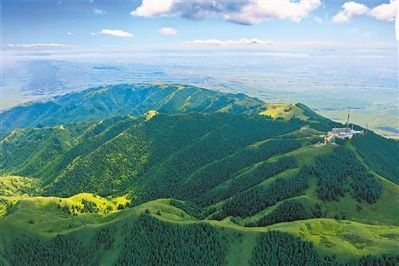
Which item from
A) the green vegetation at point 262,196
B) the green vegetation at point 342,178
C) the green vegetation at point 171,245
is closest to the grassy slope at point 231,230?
the green vegetation at point 171,245

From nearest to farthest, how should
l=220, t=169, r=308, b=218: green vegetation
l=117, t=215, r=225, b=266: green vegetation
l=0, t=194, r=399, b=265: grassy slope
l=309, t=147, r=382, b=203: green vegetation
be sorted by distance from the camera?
l=0, t=194, r=399, b=265: grassy slope < l=117, t=215, r=225, b=266: green vegetation < l=220, t=169, r=308, b=218: green vegetation < l=309, t=147, r=382, b=203: green vegetation

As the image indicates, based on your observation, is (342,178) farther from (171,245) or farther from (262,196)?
(171,245)

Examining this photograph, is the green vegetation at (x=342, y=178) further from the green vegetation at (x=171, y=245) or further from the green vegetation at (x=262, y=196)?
the green vegetation at (x=171, y=245)

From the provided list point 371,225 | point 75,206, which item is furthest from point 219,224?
point 75,206

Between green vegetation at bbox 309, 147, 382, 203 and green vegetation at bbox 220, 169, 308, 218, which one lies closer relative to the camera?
green vegetation at bbox 220, 169, 308, 218

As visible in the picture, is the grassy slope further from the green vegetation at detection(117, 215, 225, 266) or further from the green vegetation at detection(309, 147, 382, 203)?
the green vegetation at detection(309, 147, 382, 203)

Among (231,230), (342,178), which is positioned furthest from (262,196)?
(231,230)

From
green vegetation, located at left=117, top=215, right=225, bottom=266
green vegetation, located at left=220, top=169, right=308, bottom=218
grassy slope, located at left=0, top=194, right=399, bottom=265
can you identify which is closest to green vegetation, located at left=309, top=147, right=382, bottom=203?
green vegetation, located at left=220, top=169, right=308, bottom=218

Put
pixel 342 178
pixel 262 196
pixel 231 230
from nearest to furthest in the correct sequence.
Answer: pixel 231 230 < pixel 262 196 < pixel 342 178

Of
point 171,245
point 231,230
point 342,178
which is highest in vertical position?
point 342,178

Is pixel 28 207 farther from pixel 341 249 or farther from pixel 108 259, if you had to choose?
pixel 341 249

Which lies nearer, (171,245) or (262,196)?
(171,245)

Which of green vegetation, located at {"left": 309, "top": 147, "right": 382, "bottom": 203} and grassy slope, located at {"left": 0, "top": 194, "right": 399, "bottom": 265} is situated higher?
green vegetation, located at {"left": 309, "top": 147, "right": 382, "bottom": 203}
